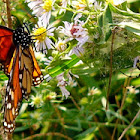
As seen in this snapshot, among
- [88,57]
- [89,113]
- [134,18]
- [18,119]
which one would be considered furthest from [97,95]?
[134,18]

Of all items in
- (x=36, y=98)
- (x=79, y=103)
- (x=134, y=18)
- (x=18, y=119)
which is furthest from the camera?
(x=79, y=103)

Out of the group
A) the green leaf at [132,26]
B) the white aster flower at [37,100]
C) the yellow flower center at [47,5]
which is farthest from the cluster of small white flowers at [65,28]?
the white aster flower at [37,100]

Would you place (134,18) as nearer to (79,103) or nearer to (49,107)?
(49,107)

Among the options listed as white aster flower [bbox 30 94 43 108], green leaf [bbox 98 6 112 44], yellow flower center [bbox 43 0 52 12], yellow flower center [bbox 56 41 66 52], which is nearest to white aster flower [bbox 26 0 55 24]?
yellow flower center [bbox 43 0 52 12]

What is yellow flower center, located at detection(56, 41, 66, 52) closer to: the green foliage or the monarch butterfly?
the green foliage

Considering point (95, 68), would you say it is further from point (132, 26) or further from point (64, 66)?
point (132, 26)
